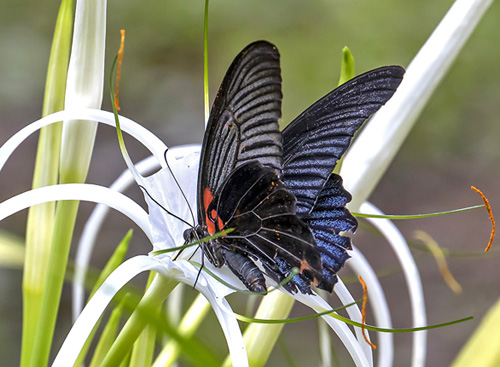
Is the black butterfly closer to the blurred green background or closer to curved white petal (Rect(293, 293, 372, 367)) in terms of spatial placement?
curved white petal (Rect(293, 293, 372, 367))

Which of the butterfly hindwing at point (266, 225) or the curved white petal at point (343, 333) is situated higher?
the butterfly hindwing at point (266, 225)

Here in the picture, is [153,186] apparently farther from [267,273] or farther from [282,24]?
[282,24]

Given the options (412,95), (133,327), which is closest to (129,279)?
(133,327)

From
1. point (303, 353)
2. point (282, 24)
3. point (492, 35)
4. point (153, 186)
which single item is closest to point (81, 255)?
point (153, 186)

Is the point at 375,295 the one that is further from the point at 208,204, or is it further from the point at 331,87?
the point at 331,87

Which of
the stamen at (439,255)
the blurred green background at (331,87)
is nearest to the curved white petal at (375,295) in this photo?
the stamen at (439,255)

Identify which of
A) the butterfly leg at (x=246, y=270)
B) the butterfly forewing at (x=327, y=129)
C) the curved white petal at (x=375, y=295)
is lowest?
the curved white petal at (x=375, y=295)

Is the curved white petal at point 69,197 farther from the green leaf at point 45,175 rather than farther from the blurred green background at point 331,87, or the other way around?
the blurred green background at point 331,87
